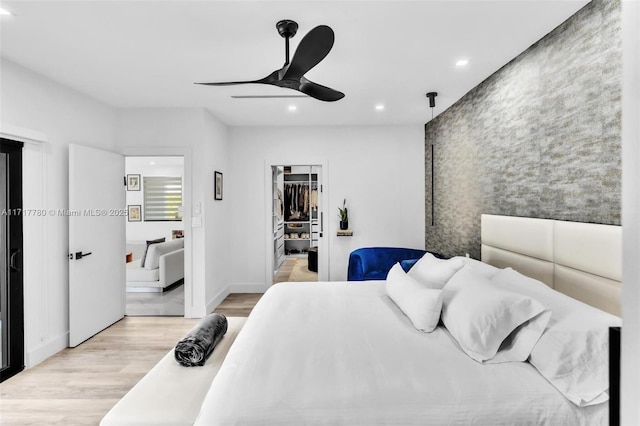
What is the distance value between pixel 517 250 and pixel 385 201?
8.09ft

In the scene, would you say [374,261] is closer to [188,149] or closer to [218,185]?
[218,185]

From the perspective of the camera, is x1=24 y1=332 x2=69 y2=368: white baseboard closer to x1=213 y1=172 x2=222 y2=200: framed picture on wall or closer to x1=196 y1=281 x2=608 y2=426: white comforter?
x1=213 y1=172 x2=222 y2=200: framed picture on wall

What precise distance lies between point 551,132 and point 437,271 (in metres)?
1.20

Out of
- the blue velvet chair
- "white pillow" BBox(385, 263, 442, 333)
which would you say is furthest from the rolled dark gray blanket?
the blue velvet chair

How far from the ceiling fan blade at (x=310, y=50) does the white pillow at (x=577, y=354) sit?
66.4 inches

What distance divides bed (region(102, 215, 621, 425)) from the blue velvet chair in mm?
1714

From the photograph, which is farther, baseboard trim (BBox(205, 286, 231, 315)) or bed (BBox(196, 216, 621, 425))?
baseboard trim (BBox(205, 286, 231, 315))

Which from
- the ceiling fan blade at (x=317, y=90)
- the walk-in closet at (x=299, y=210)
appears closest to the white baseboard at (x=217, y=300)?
the walk-in closet at (x=299, y=210)

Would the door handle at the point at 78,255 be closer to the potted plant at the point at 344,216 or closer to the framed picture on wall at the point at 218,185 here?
the framed picture on wall at the point at 218,185

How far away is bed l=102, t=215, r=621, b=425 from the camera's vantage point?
1.24 metres

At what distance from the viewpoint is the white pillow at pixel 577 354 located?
4.18ft

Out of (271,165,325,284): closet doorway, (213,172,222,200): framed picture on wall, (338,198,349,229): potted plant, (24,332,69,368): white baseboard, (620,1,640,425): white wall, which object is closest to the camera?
(620,1,640,425): white wall

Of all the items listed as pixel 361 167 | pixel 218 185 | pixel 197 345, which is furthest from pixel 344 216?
pixel 197 345

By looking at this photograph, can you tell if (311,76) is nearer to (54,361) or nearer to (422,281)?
(422,281)
